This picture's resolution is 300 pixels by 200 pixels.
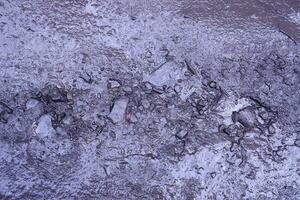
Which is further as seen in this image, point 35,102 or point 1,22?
point 1,22

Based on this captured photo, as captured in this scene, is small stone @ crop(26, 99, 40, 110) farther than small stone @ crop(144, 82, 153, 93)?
No

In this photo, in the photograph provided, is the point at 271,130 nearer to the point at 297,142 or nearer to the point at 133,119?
the point at 297,142

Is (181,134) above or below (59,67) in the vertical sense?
below

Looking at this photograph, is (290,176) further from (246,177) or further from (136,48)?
(136,48)

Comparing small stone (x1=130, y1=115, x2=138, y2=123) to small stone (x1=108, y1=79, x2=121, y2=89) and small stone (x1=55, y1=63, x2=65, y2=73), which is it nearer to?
small stone (x1=108, y1=79, x2=121, y2=89)

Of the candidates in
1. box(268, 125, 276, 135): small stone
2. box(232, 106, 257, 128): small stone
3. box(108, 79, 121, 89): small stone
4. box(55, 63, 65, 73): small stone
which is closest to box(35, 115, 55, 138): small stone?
box(55, 63, 65, 73): small stone

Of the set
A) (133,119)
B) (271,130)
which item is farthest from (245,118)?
(133,119)

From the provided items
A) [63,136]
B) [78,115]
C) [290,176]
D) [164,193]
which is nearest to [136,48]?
[78,115]

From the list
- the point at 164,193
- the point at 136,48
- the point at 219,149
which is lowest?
the point at 164,193
